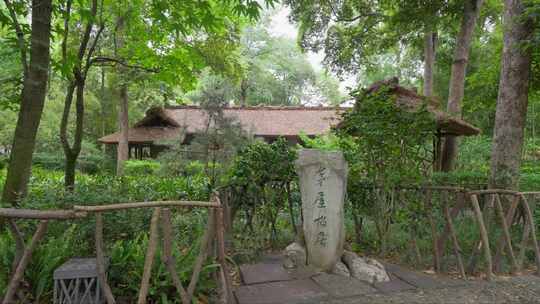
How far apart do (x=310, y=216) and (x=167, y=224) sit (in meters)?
2.18

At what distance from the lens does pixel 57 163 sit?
17.7 m

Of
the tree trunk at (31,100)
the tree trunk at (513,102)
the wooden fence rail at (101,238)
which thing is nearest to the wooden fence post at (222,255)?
the wooden fence rail at (101,238)

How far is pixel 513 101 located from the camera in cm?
578

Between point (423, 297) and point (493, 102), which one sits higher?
point (493, 102)

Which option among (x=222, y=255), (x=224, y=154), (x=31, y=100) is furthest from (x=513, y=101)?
(x=31, y=100)

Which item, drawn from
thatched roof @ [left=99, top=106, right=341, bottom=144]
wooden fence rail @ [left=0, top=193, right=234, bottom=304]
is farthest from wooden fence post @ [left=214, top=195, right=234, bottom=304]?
thatched roof @ [left=99, top=106, right=341, bottom=144]

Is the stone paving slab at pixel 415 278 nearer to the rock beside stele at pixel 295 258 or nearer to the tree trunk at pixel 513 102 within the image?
the rock beside stele at pixel 295 258

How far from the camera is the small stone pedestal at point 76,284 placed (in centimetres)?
266

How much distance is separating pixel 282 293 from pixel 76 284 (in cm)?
207

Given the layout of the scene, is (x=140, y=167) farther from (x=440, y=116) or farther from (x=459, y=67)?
(x=459, y=67)

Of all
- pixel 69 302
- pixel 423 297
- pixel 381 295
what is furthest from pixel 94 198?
pixel 423 297

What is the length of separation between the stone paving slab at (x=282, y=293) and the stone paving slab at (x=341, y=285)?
11cm

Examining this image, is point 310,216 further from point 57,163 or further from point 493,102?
point 57,163

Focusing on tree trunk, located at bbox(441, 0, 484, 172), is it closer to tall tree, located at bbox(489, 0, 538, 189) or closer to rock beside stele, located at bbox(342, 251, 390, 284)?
tall tree, located at bbox(489, 0, 538, 189)
